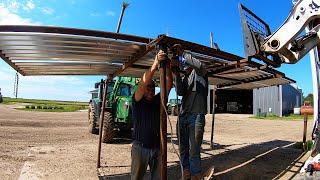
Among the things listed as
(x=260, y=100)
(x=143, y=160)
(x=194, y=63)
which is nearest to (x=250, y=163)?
(x=194, y=63)

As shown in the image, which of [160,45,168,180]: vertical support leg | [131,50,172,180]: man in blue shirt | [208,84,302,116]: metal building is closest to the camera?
[160,45,168,180]: vertical support leg

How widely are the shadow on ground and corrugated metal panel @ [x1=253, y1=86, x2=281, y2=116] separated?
2685 centimetres

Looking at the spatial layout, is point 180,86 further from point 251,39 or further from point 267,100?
point 267,100

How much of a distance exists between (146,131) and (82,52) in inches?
87.6

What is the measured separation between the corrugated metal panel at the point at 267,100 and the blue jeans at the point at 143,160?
3321 centimetres

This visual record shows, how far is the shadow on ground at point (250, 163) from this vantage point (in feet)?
20.9

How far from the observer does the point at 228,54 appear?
5609 millimetres

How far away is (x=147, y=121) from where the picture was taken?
408 centimetres

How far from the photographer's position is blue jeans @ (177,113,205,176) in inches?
199

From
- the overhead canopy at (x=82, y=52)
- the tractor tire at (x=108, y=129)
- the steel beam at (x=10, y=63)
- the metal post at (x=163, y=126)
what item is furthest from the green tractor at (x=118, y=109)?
the metal post at (x=163, y=126)

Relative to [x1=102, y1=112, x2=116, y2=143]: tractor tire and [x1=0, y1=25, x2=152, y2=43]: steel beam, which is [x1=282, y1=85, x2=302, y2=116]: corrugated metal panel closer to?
[x1=102, y1=112, x2=116, y2=143]: tractor tire

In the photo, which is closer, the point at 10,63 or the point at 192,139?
the point at 192,139

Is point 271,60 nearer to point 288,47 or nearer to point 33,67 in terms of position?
point 288,47

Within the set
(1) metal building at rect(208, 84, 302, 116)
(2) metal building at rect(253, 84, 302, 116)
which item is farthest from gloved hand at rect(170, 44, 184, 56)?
(2) metal building at rect(253, 84, 302, 116)
